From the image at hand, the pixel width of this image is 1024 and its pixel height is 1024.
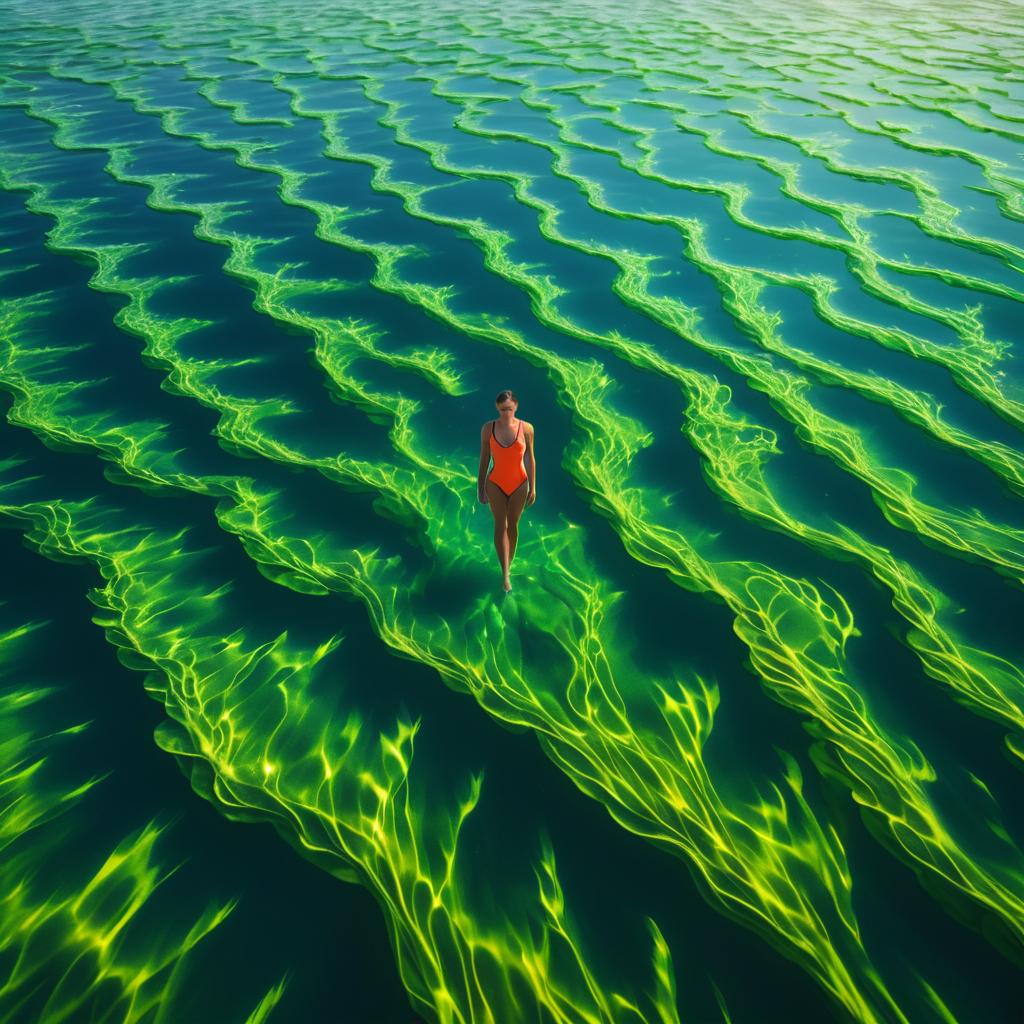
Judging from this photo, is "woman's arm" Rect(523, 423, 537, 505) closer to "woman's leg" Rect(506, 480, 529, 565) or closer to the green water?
"woman's leg" Rect(506, 480, 529, 565)

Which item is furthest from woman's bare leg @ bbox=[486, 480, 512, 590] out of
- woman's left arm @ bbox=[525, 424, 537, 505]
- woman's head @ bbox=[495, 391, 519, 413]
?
woman's head @ bbox=[495, 391, 519, 413]

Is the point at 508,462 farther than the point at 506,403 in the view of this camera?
Yes

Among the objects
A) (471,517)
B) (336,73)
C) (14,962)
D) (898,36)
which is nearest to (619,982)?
(14,962)

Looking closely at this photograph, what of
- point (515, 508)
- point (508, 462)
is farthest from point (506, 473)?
point (515, 508)

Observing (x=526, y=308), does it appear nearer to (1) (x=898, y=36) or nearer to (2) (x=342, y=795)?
(2) (x=342, y=795)

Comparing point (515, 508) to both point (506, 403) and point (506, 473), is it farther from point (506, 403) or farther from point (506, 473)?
point (506, 403)

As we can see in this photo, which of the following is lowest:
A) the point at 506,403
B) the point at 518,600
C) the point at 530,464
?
the point at 518,600

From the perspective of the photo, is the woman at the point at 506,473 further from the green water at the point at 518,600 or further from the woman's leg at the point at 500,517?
the green water at the point at 518,600
